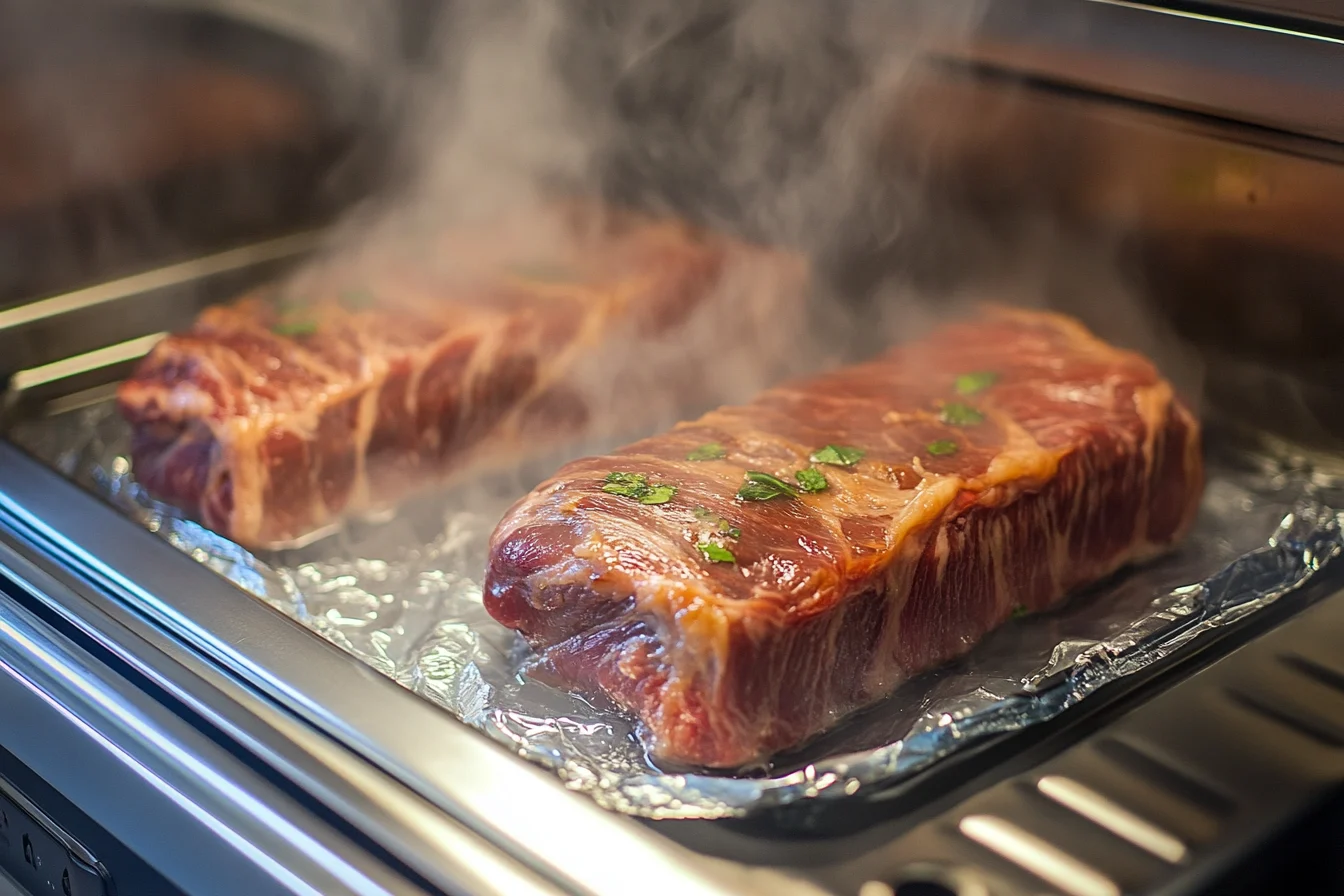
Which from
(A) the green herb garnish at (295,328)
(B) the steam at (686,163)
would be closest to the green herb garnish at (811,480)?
(B) the steam at (686,163)

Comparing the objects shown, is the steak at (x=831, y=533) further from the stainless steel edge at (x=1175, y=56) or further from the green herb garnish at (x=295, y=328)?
the green herb garnish at (x=295, y=328)

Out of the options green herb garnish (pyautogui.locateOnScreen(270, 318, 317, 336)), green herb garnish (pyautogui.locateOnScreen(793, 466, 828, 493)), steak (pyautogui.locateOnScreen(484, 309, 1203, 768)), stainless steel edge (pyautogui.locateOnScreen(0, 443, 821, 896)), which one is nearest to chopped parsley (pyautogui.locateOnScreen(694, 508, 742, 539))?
steak (pyautogui.locateOnScreen(484, 309, 1203, 768))

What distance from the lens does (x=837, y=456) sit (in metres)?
1.63

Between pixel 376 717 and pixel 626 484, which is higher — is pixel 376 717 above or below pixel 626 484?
below

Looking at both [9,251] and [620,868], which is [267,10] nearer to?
[9,251]

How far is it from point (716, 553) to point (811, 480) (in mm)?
208

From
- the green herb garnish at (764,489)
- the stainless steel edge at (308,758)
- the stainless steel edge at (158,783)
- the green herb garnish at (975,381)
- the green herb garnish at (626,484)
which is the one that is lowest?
the stainless steel edge at (158,783)

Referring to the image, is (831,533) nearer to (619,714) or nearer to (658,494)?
(658,494)

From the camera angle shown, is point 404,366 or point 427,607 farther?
point 404,366

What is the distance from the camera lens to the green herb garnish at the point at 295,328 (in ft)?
6.82

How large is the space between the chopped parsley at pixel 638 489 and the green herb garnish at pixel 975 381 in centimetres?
53

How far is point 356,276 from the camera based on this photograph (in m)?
2.32

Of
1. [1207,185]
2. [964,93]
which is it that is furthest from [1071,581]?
[964,93]

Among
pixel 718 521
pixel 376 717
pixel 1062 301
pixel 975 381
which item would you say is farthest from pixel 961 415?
pixel 376 717
